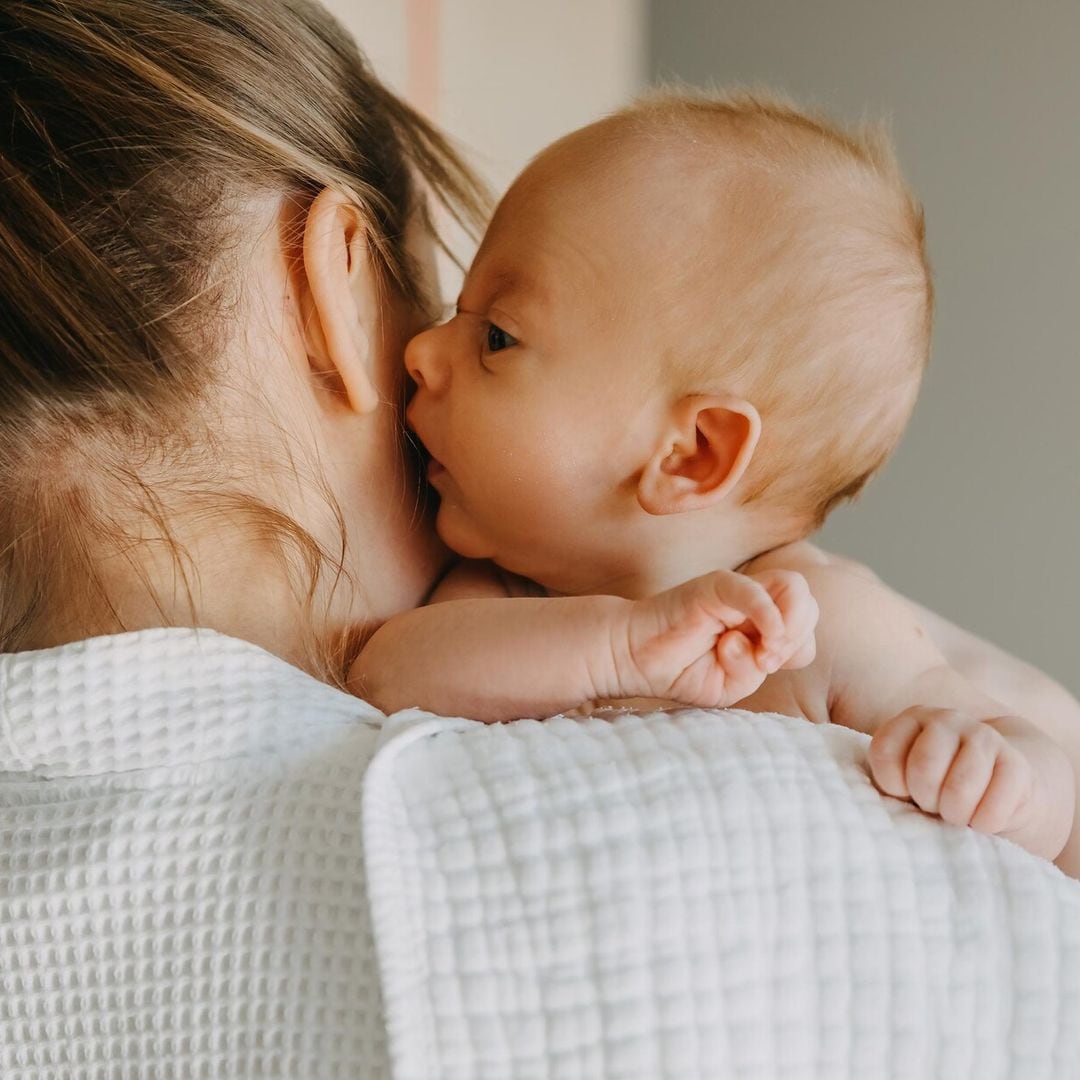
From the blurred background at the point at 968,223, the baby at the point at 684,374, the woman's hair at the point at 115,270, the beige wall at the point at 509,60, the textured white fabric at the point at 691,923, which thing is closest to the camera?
the textured white fabric at the point at 691,923

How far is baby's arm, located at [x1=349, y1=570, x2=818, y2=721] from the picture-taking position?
0.65 m

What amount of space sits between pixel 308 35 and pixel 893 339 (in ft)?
1.37

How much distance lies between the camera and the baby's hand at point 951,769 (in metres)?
0.58

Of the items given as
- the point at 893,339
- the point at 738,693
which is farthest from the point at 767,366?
the point at 738,693

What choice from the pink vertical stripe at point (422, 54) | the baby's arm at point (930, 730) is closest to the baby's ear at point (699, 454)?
the baby's arm at point (930, 730)

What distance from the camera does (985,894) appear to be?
0.56 m

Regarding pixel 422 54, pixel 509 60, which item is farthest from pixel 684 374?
pixel 509 60

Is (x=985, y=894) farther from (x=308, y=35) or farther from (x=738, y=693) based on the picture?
(x=308, y=35)

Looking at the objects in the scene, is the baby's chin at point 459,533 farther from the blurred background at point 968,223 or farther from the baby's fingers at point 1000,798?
the blurred background at point 968,223

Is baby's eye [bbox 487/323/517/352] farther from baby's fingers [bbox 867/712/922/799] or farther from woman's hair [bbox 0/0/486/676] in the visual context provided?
baby's fingers [bbox 867/712/922/799]

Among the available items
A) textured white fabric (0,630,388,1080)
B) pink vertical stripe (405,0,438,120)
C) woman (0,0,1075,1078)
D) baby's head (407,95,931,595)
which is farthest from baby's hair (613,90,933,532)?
A: pink vertical stripe (405,0,438,120)

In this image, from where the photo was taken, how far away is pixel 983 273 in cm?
171

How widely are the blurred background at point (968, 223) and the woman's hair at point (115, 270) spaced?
91 centimetres

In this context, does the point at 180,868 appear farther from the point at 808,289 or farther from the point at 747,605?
the point at 808,289
